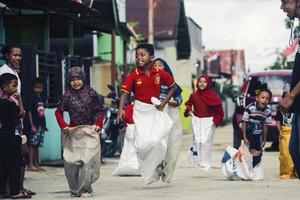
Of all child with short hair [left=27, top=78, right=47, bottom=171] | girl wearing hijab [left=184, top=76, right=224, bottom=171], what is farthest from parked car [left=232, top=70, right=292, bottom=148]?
child with short hair [left=27, top=78, right=47, bottom=171]

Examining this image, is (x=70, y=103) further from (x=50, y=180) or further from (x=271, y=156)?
(x=271, y=156)

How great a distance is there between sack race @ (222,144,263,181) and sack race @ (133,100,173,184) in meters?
1.83

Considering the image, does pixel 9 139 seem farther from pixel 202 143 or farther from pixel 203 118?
pixel 203 118

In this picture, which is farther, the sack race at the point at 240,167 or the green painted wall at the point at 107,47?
the green painted wall at the point at 107,47

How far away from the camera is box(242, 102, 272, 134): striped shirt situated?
13430 mm

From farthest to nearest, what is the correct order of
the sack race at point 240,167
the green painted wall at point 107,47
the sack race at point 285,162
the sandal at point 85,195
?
1. the green painted wall at point 107,47
2. the sack race at point 285,162
3. the sack race at point 240,167
4. the sandal at point 85,195

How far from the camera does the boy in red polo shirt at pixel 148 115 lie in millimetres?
11258

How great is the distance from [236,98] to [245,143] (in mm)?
8380

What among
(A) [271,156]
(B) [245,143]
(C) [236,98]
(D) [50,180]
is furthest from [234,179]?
(C) [236,98]

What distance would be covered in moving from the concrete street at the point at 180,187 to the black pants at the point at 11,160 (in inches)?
15.5

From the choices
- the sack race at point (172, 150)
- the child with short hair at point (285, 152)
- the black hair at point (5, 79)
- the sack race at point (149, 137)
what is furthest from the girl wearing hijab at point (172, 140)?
the black hair at point (5, 79)

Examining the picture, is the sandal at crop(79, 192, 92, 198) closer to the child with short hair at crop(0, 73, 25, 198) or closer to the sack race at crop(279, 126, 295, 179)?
the child with short hair at crop(0, 73, 25, 198)

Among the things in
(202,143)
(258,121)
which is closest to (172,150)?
(258,121)

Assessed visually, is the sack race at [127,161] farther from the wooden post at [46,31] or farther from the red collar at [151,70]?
the wooden post at [46,31]
